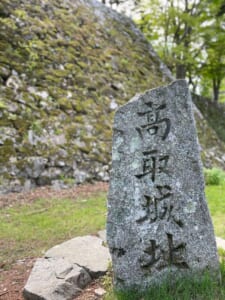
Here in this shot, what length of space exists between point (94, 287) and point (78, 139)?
5272 mm

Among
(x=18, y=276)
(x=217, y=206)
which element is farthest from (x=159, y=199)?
(x=217, y=206)

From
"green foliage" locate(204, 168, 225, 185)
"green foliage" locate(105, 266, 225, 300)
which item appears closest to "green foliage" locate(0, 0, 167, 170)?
"green foliage" locate(204, 168, 225, 185)

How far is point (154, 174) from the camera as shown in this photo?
276 centimetres

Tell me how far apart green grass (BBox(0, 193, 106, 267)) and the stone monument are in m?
1.78

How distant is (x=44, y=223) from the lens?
5148mm

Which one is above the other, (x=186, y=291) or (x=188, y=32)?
(x=188, y=32)

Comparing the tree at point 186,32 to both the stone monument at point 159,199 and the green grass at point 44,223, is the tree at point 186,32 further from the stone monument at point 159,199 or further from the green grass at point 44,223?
the stone monument at point 159,199

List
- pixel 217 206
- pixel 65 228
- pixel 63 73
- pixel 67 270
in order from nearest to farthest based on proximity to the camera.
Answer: pixel 67 270, pixel 65 228, pixel 217 206, pixel 63 73

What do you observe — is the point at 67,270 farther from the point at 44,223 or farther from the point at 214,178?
the point at 214,178

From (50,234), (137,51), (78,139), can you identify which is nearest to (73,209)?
(50,234)

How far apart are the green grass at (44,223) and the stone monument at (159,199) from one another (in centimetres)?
178

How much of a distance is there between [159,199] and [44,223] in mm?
2864

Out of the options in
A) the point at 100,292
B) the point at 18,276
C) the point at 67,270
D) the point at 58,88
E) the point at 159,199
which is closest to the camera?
the point at 159,199

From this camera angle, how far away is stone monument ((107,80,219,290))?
2.65 metres
